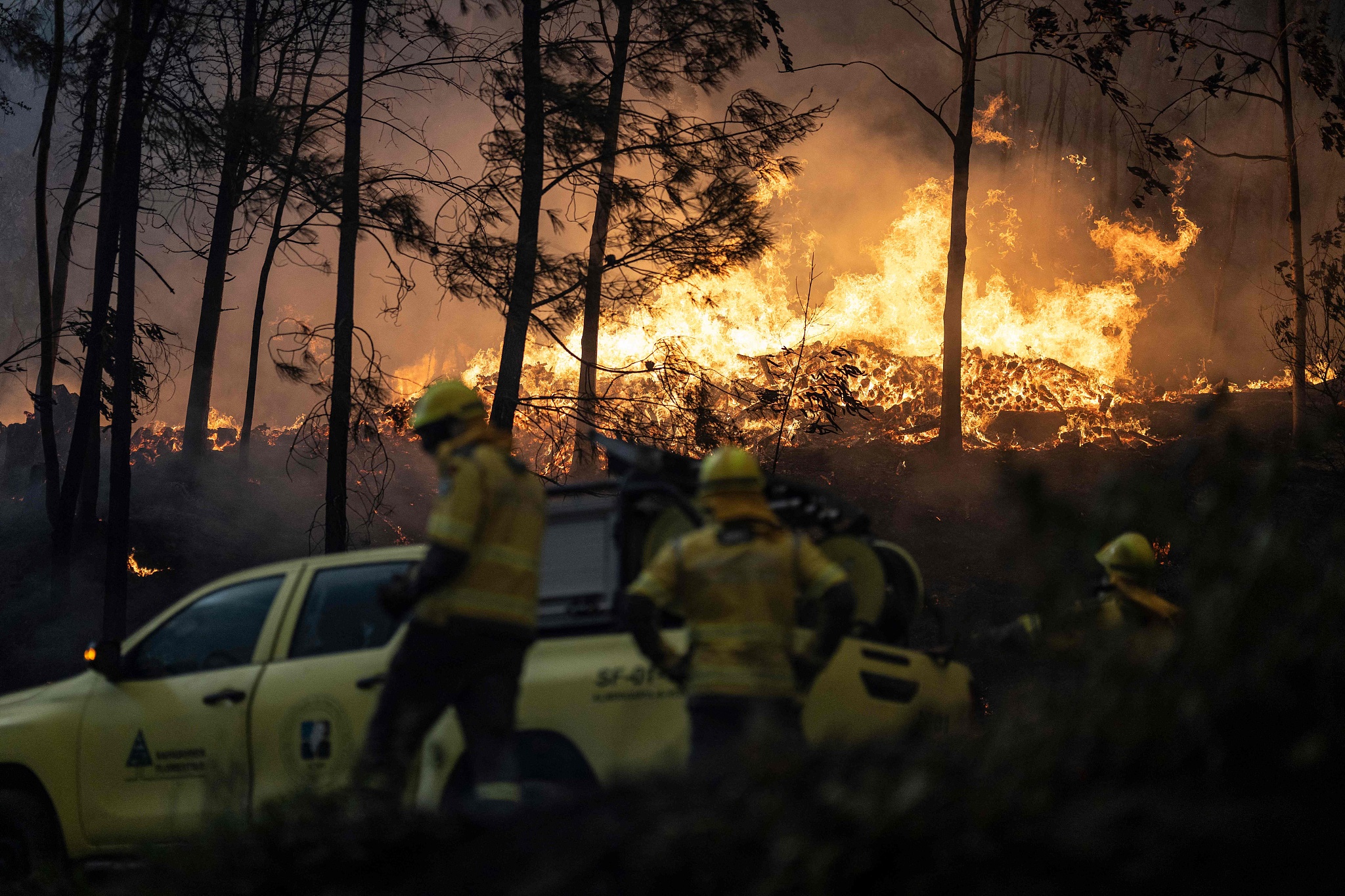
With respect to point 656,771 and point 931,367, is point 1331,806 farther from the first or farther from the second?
point 931,367

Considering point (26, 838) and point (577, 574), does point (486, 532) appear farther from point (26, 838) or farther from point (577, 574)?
point (26, 838)

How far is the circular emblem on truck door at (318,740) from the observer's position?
473cm

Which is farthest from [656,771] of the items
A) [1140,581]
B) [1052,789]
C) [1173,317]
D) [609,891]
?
[1173,317]

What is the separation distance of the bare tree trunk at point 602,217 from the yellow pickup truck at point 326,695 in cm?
664

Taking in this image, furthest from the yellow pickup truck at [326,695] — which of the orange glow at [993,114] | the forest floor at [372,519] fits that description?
the orange glow at [993,114]

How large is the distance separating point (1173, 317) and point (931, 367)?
19522mm

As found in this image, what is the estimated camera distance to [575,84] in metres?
11.8

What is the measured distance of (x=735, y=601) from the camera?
3.97m

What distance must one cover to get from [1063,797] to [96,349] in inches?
558

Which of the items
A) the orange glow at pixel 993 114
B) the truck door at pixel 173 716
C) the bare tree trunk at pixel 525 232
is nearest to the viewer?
the truck door at pixel 173 716

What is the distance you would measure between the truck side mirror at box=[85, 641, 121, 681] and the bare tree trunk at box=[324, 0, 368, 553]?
6.33 m

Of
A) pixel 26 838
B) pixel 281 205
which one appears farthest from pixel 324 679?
pixel 281 205

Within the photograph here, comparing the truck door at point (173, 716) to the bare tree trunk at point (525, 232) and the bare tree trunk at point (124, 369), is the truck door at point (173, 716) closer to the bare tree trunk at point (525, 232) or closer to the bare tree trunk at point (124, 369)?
the bare tree trunk at point (124, 369)

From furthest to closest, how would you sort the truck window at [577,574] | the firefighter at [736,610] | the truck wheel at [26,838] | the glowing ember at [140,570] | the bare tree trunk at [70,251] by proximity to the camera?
A: the glowing ember at [140,570] → the bare tree trunk at [70,251] → the truck wheel at [26,838] → the truck window at [577,574] → the firefighter at [736,610]
